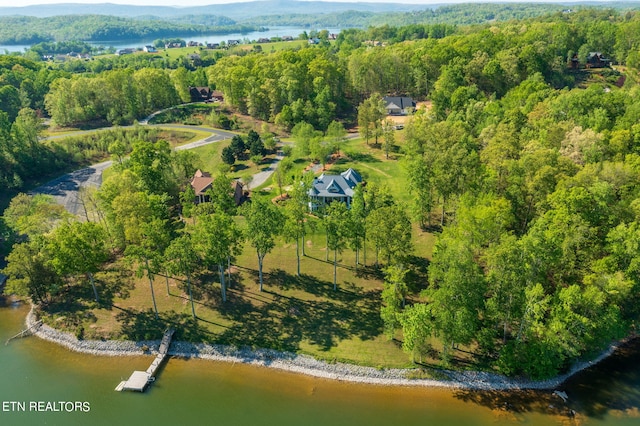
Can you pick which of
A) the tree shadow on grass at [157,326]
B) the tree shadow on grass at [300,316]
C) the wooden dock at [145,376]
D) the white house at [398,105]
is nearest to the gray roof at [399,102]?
the white house at [398,105]

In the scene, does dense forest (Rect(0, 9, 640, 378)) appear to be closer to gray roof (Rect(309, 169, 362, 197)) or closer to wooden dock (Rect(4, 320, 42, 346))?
wooden dock (Rect(4, 320, 42, 346))

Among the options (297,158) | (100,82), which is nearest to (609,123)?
(297,158)

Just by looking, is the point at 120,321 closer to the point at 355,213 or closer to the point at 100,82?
the point at 355,213

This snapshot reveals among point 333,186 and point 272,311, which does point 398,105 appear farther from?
point 272,311

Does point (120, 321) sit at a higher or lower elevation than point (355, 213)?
lower

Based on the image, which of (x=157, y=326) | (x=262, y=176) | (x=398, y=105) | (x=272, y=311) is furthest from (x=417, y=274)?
(x=398, y=105)
